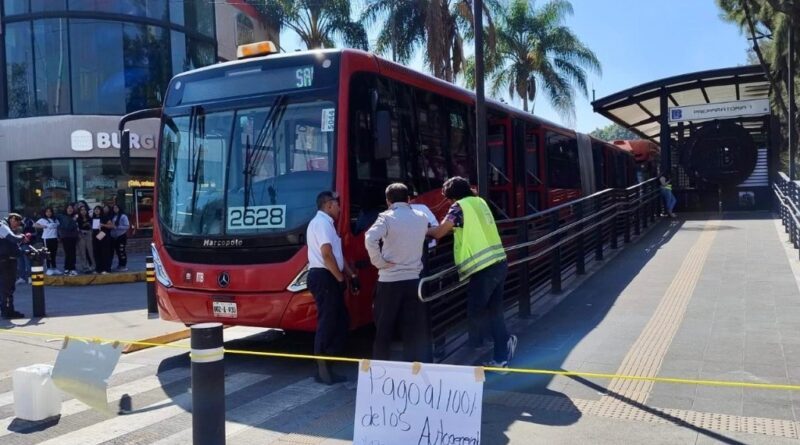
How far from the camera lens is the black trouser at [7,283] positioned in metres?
10.8

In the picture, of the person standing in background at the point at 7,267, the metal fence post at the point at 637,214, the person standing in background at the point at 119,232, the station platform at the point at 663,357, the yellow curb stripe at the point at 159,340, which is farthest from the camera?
the person standing in background at the point at 119,232

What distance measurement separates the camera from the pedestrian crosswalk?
5.07 metres

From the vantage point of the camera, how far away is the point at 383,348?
19.0ft

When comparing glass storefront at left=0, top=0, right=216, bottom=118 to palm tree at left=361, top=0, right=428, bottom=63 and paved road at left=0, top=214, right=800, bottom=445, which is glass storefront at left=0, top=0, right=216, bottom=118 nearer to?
palm tree at left=361, top=0, right=428, bottom=63

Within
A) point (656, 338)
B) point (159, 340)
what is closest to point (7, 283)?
point (159, 340)

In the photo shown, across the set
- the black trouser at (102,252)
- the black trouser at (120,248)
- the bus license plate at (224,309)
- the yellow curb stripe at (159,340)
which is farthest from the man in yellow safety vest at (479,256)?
the black trouser at (120,248)

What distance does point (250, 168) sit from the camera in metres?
6.83

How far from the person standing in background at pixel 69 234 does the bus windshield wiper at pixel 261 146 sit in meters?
10.8

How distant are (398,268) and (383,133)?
152cm

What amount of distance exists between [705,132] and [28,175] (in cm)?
2262

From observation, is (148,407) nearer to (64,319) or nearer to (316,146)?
(316,146)

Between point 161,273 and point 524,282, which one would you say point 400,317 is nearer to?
point 161,273

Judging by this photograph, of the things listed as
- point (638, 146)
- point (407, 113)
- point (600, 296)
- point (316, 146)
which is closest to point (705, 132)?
point (638, 146)

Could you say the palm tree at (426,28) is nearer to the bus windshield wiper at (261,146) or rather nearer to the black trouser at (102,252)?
the black trouser at (102,252)
